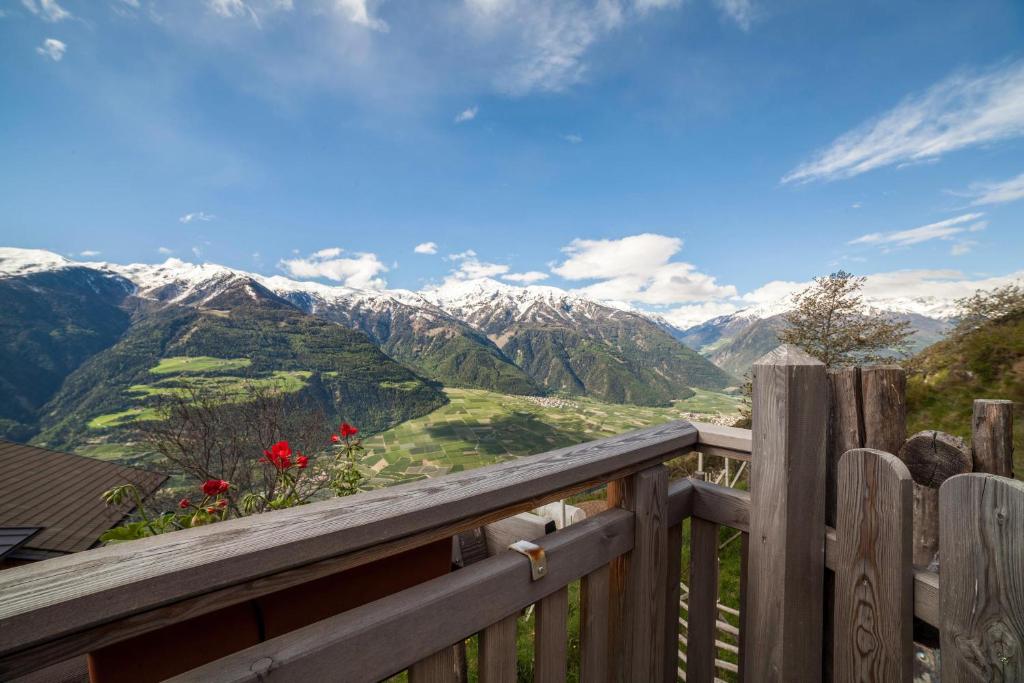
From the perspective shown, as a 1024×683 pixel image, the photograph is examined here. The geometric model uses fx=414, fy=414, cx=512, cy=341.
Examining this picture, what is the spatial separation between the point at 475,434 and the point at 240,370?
5025 centimetres

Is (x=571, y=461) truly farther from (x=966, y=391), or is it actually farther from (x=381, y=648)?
(x=966, y=391)

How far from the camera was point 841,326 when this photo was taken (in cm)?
1627

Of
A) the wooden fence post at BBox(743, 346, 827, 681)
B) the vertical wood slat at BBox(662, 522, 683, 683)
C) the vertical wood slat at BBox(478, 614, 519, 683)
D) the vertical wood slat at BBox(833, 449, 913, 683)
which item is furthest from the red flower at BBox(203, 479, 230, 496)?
the vertical wood slat at BBox(833, 449, 913, 683)

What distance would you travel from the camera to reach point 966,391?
875 cm

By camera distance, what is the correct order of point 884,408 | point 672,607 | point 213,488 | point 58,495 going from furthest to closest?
point 58,495 → point 213,488 → point 672,607 → point 884,408

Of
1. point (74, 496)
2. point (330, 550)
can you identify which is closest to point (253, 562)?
point (330, 550)

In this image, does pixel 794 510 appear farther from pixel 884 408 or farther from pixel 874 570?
pixel 884 408

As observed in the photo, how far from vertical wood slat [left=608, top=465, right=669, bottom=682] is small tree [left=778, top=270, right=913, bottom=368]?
1723 cm

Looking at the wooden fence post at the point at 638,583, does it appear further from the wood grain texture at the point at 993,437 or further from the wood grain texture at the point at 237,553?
the wood grain texture at the point at 993,437

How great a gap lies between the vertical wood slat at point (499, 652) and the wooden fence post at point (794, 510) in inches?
32.3

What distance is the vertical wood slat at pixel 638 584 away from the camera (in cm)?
133

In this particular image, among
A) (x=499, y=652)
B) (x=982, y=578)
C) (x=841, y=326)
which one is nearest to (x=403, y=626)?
(x=499, y=652)

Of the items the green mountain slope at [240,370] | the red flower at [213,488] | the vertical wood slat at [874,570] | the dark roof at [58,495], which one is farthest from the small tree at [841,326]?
the green mountain slope at [240,370]

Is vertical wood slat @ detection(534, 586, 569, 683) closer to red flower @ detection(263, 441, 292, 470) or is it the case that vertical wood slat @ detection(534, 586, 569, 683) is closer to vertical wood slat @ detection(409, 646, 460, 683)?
vertical wood slat @ detection(409, 646, 460, 683)
